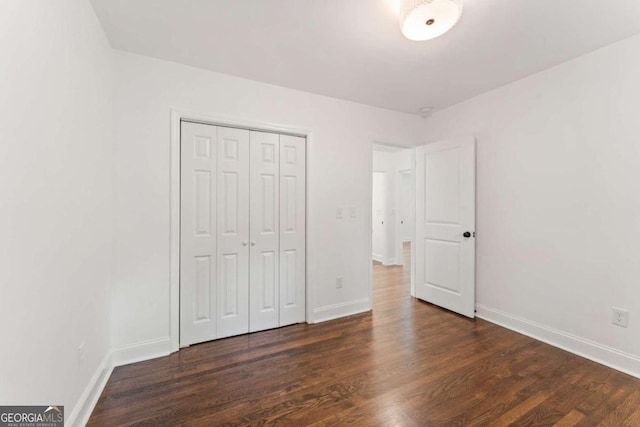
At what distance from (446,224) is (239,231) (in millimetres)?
2426

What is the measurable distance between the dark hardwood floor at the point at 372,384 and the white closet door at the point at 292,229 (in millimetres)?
301

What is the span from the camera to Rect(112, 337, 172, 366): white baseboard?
213 cm

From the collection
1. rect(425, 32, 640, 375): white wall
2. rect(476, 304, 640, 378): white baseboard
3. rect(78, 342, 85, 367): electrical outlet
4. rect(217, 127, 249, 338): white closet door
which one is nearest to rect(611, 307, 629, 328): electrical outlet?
rect(425, 32, 640, 375): white wall

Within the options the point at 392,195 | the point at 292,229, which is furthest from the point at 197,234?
the point at 392,195

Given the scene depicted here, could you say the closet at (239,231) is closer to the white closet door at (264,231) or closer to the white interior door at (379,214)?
the white closet door at (264,231)

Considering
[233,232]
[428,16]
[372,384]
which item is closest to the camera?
[428,16]

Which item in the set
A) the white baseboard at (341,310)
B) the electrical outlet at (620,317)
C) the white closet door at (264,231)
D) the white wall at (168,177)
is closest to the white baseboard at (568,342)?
the electrical outlet at (620,317)

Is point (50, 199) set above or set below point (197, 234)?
above

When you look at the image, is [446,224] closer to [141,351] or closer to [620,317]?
[620,317]

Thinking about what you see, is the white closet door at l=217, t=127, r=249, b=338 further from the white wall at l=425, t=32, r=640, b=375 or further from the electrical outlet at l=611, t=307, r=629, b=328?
the electrical outlet at l=611, t=307, r=629, b=328

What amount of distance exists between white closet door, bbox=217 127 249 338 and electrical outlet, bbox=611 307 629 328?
10.1ft

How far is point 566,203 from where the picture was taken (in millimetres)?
2387

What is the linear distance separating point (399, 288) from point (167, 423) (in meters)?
3.38

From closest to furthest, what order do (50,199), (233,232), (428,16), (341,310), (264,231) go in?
(50,199)
(428,16)
(233,232)
(264,231)
(341,310)
